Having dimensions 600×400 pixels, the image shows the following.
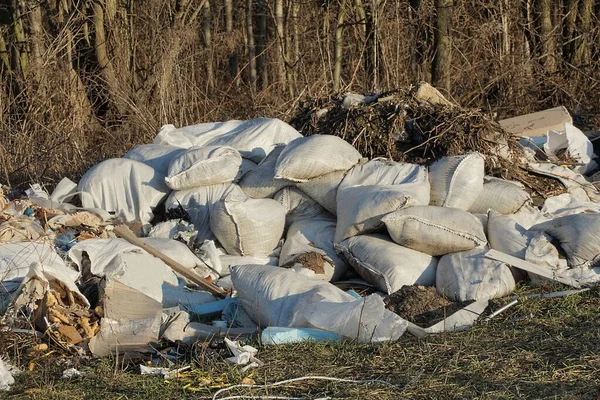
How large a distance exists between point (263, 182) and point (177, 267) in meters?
0.91

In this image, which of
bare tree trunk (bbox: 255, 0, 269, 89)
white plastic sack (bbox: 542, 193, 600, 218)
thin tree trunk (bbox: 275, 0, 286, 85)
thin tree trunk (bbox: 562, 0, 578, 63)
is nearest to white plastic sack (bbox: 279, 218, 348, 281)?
white plastic sack (bbox: 542, 193, 600, 218)

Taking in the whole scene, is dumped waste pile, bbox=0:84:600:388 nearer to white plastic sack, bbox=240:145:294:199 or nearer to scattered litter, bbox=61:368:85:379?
white plastic sack, bbox=240:145:294:199

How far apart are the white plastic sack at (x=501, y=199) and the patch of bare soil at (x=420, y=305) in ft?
3.34

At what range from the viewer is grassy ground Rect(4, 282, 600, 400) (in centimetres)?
300

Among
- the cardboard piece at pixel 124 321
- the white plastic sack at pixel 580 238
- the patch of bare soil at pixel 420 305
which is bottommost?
the patch of bare soil at pixel 420 305

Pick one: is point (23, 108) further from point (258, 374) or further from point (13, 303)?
point (258, 374)

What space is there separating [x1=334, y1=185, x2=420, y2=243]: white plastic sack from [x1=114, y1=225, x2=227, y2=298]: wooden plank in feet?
2.51

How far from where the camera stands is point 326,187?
515 cm

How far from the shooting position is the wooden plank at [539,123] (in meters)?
6.82

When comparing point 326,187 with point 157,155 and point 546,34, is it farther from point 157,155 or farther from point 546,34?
point 546,34

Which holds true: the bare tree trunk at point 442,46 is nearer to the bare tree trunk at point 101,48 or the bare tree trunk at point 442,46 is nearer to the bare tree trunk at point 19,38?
the bare tree trunk at point 101,48

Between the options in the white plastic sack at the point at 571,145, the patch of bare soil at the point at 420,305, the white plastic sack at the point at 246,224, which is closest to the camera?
the patch of bare soil at the point at 420,305

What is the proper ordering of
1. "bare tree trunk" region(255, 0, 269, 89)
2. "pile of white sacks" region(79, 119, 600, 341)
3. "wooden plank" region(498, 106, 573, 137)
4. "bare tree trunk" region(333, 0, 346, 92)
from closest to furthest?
"pile of white sacks" region(79, 119, 600, 341) < "wooden plank" region(498, 106, 573, 137) < "bare tree trunk" region(333, 0, 346, 92) < "bare tree trunk" region(255, 0, 269, 89)

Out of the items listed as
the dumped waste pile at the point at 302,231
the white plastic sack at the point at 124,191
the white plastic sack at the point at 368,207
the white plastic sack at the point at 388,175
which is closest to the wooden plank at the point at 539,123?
the dumped waste pile at the point at 302,231
